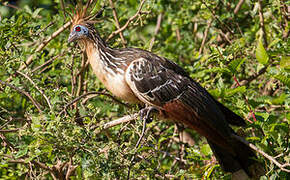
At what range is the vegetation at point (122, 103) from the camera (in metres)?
2.87

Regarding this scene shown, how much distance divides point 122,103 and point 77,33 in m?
0.75

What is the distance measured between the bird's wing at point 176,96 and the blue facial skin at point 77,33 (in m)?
0.54

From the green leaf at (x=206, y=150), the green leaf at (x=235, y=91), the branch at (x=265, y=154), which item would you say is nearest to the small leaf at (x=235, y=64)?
the green leaf at (x=235, y=91)

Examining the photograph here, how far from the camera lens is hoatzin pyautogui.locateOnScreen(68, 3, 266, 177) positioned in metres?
3.58

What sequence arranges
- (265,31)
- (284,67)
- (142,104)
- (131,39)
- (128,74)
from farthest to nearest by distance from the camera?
(131,39)
(265,31)
(142,104)
(128,74)
(284,67)

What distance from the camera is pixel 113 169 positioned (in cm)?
278

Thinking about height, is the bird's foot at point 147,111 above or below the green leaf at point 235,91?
above

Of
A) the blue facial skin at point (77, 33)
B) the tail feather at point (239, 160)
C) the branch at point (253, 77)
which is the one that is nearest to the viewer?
the tail feather at point (239, 160)

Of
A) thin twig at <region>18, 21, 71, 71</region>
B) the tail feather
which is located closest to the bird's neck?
thin twig at <region>18, 21, 71, 71</region>

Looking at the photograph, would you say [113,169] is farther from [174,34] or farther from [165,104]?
[174,34]

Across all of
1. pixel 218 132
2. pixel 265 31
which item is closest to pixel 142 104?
pixel 218 132

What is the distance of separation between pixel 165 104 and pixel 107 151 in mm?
977

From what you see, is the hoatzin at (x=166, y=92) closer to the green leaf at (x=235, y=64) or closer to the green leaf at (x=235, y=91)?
the green leaf at (x=235, y=91)

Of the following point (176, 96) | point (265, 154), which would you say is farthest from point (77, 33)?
point (265, 154)
